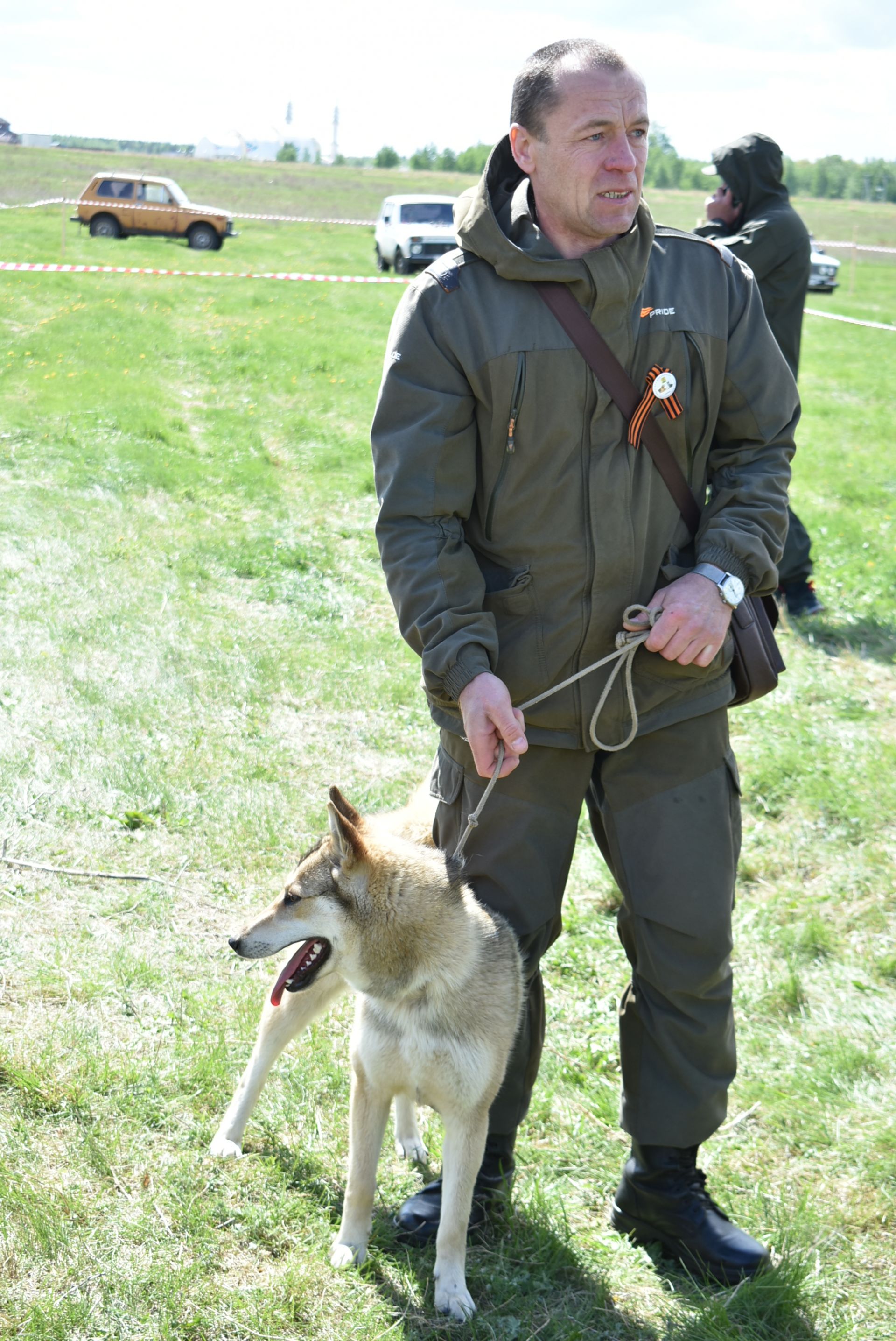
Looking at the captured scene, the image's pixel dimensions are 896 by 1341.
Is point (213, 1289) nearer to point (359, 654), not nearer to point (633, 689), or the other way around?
point (633, 689)

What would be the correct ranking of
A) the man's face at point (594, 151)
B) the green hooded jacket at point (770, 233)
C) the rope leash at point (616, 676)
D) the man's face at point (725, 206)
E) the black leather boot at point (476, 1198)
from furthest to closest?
the man's face at point (725, 206)
the green hooded jacket at point (770, 233)
the black leather boot at point (476, 1198)
the rope leash at point (616, 676)
the man's face at point (594, 151)

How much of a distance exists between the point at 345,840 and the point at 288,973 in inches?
18.6

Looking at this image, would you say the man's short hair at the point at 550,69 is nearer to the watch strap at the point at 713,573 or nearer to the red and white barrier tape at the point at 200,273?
the watch strap at the point at 713,573

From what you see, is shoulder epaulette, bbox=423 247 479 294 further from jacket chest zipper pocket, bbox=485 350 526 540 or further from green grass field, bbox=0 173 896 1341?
green grass field, bbox=0 173 896 1341

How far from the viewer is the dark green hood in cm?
639

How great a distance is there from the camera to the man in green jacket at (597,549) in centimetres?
246

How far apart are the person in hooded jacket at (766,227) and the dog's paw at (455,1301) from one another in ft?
Result: 15.6

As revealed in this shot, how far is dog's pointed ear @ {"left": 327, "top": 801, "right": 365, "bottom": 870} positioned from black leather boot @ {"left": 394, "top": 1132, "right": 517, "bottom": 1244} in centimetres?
86

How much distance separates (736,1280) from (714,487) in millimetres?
1920

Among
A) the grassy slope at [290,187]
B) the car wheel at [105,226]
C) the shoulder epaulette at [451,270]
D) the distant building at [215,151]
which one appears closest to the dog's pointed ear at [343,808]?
the shoulder epaulette at [451,270]

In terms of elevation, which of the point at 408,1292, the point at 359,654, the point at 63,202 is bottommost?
the point at 408,1292

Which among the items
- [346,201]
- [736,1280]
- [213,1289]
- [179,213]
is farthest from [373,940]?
[346,201]

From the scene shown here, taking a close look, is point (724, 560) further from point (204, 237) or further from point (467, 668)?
point (204, 237)

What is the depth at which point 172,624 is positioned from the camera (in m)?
6.29
